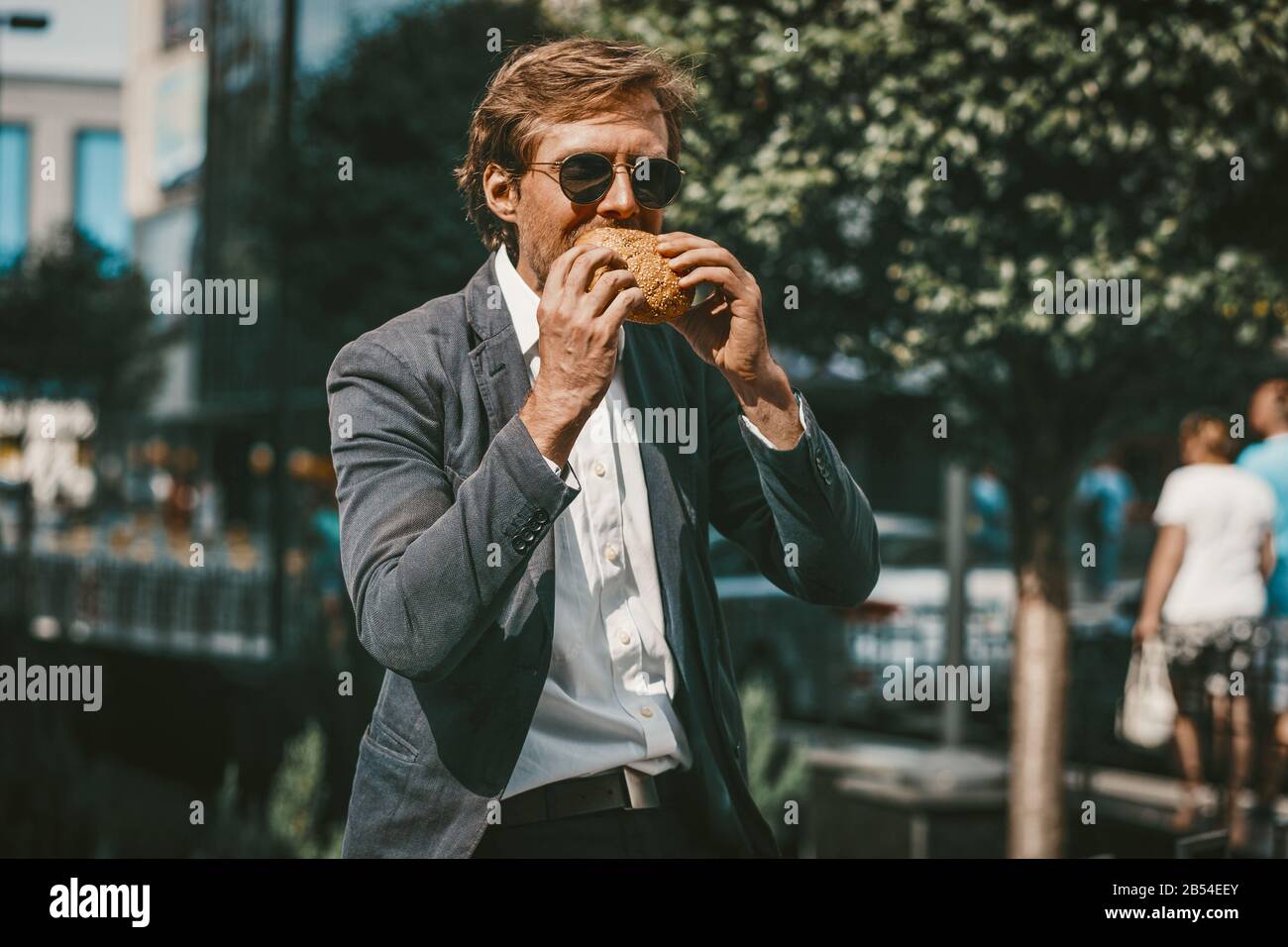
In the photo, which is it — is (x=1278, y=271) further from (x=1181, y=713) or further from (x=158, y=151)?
(x=158, y=151)

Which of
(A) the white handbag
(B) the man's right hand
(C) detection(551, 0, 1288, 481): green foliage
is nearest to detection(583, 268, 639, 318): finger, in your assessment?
(B) the man's right hand

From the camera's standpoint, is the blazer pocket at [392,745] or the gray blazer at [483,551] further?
the blazer pocket at [392,745]

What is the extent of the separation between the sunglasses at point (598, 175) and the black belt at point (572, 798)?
82cm

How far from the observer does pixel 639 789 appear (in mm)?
2033

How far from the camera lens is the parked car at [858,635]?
871cm

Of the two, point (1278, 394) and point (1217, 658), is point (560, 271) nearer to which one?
point (1278, 394)

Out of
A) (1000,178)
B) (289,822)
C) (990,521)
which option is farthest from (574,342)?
(990,521)

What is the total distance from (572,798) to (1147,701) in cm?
582

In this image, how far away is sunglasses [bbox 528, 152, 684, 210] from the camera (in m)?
2.05

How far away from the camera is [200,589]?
A: 9.30 meters

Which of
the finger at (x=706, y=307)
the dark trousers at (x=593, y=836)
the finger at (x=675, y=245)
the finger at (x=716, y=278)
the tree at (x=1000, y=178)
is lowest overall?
the dark trousers at (x=593, y=836)

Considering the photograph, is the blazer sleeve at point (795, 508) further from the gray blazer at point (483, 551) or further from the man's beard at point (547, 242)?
the man's beard at point (547, 242)

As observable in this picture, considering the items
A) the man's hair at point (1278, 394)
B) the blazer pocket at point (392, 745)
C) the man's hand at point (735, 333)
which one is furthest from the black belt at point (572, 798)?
the man's hair at point (1278, 394)

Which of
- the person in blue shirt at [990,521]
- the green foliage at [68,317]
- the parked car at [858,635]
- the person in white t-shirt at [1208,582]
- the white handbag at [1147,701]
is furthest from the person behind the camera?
the person in blue shirt at [990,521]
